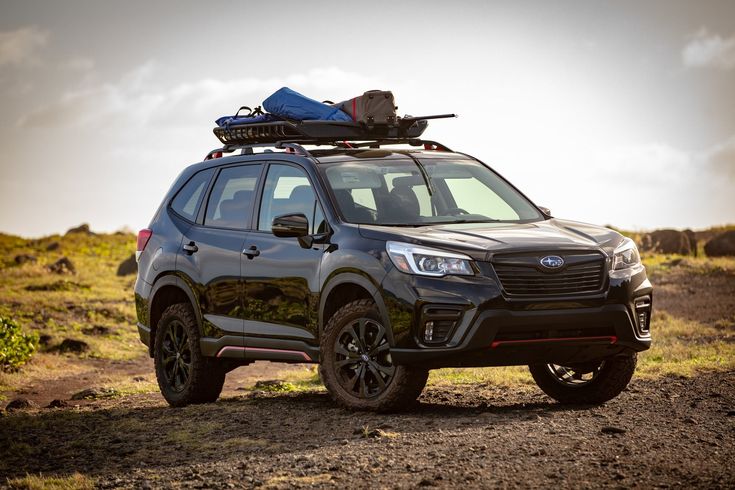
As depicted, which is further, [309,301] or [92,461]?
[309,301]

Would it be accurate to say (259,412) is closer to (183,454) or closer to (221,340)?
(221,340)

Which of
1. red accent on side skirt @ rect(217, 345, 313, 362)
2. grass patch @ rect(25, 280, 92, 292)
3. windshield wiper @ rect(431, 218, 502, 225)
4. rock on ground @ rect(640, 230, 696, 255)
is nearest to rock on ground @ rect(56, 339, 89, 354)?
grass patch @ rect(25, 280, 92, 292)

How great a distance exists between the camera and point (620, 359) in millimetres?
9875

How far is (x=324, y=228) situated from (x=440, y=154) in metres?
1.56

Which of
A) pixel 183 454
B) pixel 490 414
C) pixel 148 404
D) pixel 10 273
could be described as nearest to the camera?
pixel 183 454

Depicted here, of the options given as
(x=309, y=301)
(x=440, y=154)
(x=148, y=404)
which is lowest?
(x=148, y=404)

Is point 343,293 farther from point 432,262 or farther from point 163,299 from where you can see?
point 163,299

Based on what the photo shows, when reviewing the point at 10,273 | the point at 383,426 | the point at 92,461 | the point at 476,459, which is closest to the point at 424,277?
the point at 383,426

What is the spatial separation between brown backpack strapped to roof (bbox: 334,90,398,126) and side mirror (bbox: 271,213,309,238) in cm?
160

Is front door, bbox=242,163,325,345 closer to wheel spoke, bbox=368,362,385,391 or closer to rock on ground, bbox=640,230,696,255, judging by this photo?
wheel spoke, bbox=368,362,385,391

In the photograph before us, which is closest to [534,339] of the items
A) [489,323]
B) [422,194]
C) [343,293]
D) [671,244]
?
[489,323]

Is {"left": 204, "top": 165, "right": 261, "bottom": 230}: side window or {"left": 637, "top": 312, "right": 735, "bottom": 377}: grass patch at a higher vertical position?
{"left": 204, "top": 165, "right": 261, "bottom": 230}: side window

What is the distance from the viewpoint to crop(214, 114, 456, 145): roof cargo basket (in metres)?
10.8

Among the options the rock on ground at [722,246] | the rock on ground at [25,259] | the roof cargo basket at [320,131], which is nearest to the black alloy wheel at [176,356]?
the roof cargo basket at [320,131]
